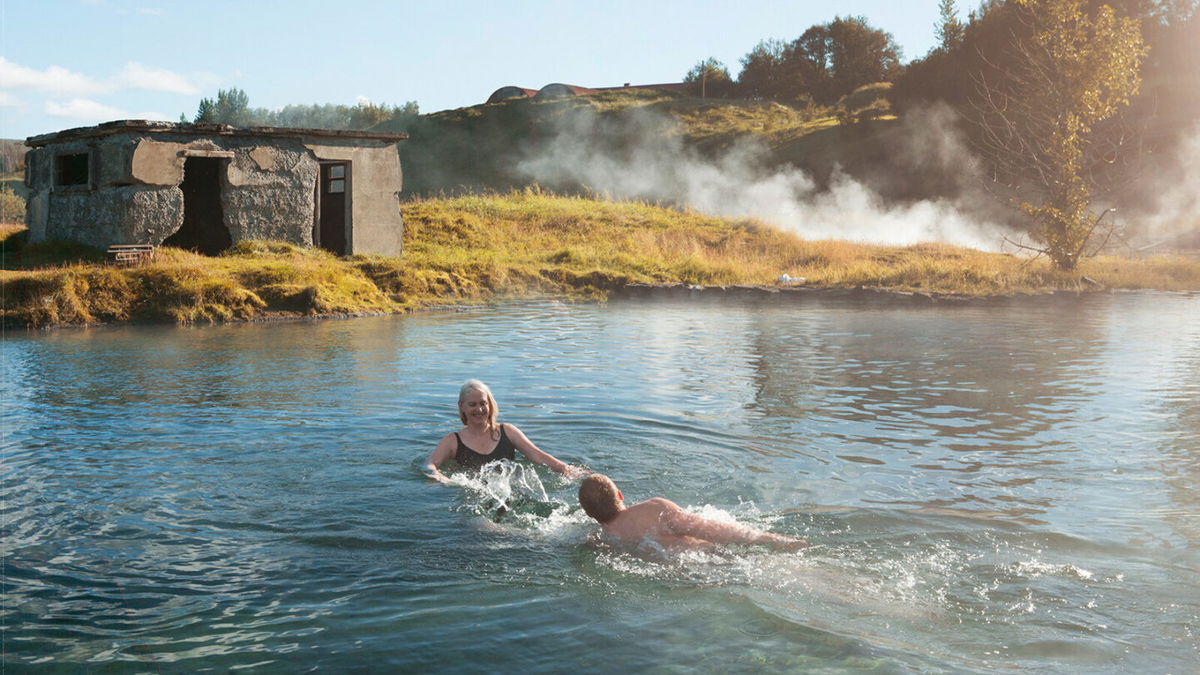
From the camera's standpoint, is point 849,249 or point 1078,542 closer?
point 1078,542

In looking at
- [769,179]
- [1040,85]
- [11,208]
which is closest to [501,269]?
[1040,85]

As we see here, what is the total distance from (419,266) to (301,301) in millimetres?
3706

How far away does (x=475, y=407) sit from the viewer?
7.24 m

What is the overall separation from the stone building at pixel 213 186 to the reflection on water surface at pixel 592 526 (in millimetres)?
6887

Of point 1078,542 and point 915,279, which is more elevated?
point 915,279

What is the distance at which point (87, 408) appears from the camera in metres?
9.70

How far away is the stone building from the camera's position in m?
18.8

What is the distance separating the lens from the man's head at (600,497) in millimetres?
5766

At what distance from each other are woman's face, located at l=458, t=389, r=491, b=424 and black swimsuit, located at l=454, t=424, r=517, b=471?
0.19 metres

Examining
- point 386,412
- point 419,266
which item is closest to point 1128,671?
point 386,412

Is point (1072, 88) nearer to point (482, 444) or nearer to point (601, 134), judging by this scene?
point (482, 444)

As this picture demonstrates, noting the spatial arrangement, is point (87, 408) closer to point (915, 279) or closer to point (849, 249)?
point (915, 279)

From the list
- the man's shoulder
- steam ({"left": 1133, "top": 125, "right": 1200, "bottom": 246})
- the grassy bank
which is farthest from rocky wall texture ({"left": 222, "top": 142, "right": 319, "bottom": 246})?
steam ({"left": 1133, "top": 125, "right": 1200, "bottom": 246})

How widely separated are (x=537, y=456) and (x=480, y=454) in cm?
42
